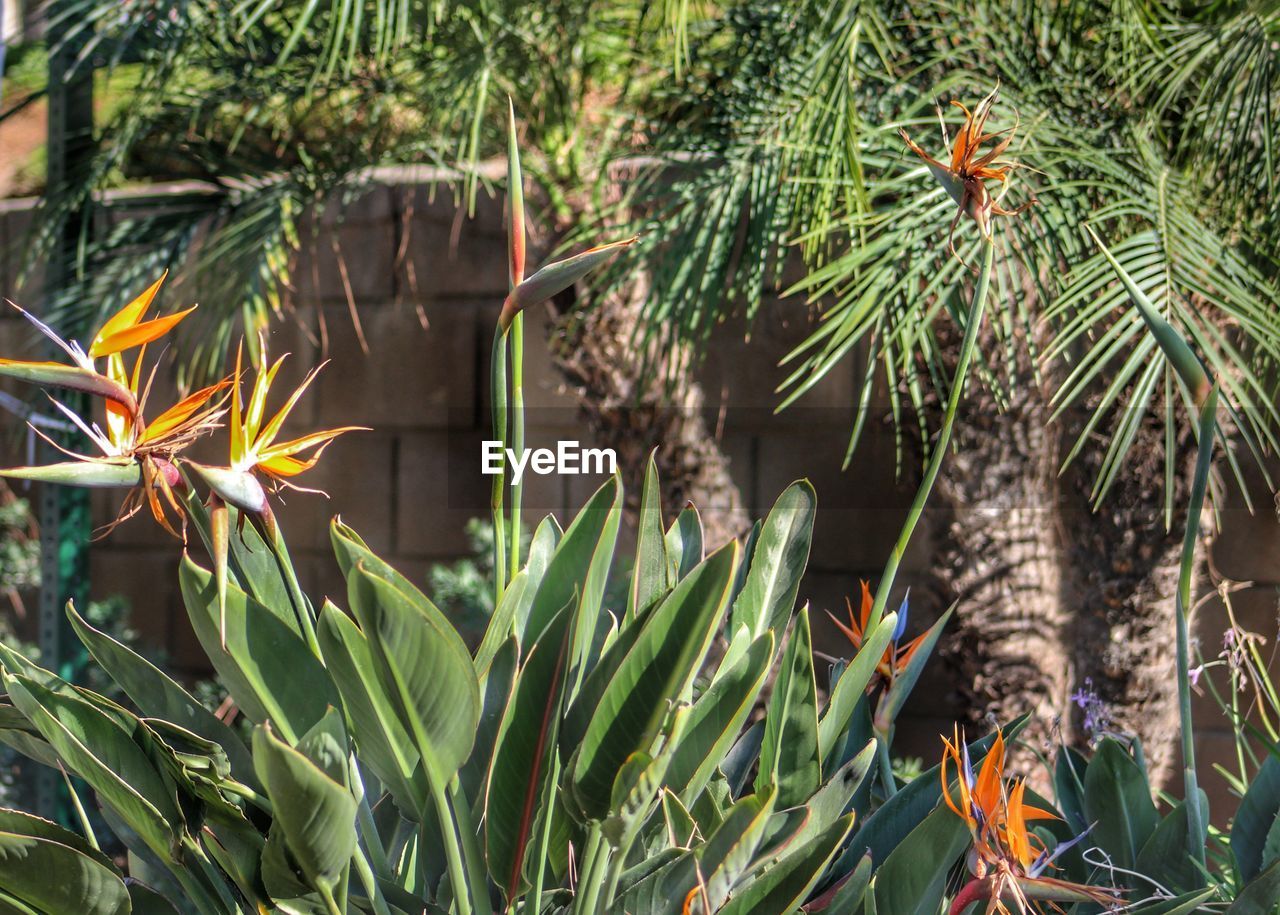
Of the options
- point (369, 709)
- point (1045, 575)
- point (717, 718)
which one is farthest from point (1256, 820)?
point (1045, 575)

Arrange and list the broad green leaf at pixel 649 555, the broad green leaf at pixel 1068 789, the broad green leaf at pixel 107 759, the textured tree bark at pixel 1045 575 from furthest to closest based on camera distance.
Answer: the textured tree bark at pixel 1045 575 < the broad green leaf at pixel 1068 789 < the broad green leaf at pixel 649 555 < the broad green leaf at pixel 107 759

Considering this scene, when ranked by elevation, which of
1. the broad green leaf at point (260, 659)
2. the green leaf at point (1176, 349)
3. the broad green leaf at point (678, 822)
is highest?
the green leaf at point (1176, 349)

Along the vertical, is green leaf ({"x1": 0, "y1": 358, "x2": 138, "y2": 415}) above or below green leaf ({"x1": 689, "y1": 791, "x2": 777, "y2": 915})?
above

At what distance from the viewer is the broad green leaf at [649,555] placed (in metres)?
0.96

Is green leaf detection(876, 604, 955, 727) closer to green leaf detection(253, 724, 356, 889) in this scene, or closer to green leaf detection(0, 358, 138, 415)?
green leaf detection(253, 724, 356, 889)

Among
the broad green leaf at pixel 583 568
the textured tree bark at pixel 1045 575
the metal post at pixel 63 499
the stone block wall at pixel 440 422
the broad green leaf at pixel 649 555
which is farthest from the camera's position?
the stone block wall at pixel 440 422

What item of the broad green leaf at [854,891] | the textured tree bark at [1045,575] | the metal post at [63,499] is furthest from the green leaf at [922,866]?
the metal post at [63,499]

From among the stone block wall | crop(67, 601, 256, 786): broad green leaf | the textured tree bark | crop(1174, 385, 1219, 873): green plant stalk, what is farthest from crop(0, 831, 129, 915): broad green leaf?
the stone block wall

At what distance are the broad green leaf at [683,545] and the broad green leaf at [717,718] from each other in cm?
23

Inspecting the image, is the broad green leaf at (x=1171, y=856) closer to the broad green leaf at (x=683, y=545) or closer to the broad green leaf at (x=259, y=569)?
the broad green leaf at (x=683, y=545)

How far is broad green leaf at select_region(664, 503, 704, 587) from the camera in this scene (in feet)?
3.43

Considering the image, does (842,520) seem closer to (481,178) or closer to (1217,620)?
(1217,620)

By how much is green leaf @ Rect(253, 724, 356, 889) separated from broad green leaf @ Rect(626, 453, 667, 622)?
330mm

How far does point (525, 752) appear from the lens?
2.56 feet
